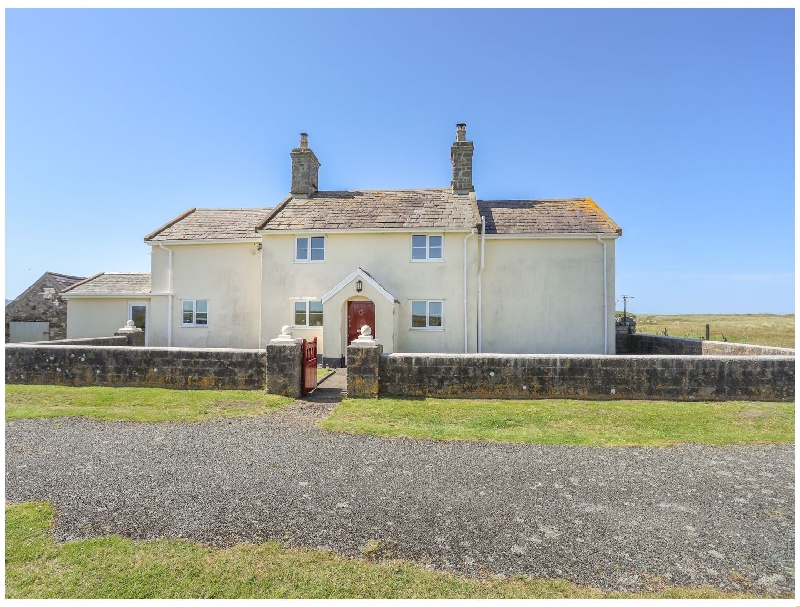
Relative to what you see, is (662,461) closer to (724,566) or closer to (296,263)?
(724,566)

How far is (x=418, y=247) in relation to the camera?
17.6 metres

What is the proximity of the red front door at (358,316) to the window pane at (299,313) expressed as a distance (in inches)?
80.8

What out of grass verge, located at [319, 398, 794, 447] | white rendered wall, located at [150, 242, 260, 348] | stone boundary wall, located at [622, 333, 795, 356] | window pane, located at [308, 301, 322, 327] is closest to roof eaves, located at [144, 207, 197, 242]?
white rendered wall, located at [150, 242, 260, 348]

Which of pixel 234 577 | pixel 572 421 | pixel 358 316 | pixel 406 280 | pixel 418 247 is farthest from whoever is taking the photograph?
pixel 418 247

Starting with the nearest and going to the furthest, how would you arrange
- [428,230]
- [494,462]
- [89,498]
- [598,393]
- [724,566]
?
[724,566], [89,498], [494,462], [598,393], [428,230]

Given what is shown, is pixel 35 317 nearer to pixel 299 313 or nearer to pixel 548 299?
pixel 299 313

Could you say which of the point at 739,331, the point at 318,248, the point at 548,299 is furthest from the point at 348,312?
the point at 739,331

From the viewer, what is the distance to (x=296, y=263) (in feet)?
58.1

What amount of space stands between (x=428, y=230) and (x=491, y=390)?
8534 millimetres

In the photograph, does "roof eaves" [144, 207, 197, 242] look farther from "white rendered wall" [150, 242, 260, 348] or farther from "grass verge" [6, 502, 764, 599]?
"grass verge" [6, 502, 764, 599]

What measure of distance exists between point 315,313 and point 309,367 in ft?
20.6

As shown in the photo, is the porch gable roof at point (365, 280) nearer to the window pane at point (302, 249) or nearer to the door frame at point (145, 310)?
the window pane at point (302, 249)

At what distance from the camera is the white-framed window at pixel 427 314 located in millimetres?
17484
